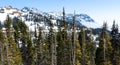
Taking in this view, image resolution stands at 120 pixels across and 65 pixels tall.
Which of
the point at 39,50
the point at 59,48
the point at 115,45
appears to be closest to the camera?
the point at 115,45

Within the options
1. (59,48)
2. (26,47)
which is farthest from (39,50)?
(59,48)

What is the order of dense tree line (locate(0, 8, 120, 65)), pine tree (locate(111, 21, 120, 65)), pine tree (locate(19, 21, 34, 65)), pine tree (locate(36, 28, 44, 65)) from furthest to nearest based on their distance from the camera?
pine tree (locate(19, 21, 34, 65))
pine tree (locate(36, 28, 44, 65))
pine tree (locate(111, 21, 120, 65))
dense tree line (locate(0, 8, 120, 65))

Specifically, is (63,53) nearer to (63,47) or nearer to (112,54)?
(63,47)

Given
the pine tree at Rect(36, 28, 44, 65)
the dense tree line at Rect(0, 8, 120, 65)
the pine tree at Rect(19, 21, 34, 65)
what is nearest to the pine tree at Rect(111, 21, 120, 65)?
the dense tree line at Rect(0, 8, 120, 65)

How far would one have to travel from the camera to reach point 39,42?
82688mm

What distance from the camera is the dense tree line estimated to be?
61.2 meters

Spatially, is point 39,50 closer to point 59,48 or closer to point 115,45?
point 59,48

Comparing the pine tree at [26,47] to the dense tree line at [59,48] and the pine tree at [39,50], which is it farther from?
the pine tree at [39,50]

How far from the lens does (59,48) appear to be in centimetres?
7375

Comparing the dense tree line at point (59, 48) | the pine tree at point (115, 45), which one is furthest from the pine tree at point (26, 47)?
the pine tree at point (115, 45)

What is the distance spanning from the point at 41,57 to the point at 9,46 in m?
17.7

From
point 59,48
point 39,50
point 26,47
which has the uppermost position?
point 59,48

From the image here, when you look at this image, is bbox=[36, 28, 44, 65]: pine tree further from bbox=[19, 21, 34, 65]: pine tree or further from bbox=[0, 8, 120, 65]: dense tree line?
bbox=[19, 21, 34, 65]: pine tree

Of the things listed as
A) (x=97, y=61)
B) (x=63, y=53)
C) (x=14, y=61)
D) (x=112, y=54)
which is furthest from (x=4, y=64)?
(x=112, y=54)
